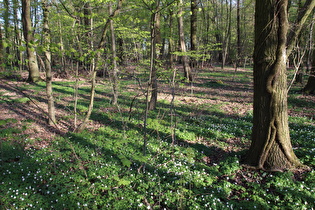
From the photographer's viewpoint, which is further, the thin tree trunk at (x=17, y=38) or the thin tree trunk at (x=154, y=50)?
the thin tree trunk at (x=154, y=50)

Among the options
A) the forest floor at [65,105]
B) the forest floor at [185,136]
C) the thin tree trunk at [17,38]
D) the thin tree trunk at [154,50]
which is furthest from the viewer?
the forest floor at [65,105]

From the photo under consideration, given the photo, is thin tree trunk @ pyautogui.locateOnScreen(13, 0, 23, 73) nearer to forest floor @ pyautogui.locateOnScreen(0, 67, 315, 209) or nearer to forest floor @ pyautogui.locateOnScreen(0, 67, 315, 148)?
forest floor @ pyautogui.locateOnScreen(0, 67, 315, 209)

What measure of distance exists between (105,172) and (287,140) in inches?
183

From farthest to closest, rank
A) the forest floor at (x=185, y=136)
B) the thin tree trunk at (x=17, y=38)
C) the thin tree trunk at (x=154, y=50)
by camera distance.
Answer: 1. the thin tree trunk at (x=154, y=50)
2. the forest floor at (x=185, y=136)
3. the thin tree trunk at (x=17, y=38)

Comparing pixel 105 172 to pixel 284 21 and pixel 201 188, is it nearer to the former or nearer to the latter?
pixel 201 188

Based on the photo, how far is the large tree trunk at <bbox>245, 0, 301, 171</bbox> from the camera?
424 centimetres

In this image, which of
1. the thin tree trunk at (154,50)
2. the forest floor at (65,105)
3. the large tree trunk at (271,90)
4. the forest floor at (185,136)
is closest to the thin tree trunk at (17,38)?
the forest floor at (185,136)

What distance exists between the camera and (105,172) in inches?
190

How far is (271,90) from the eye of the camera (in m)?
4.40

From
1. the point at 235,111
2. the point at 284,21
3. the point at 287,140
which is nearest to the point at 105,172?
the point at 287,140

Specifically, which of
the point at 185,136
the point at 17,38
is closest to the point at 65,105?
the point at 185,136

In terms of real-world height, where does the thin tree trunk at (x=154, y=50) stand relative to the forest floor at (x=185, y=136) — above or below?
above

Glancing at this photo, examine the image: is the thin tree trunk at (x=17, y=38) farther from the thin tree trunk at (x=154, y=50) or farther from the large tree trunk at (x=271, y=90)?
the large tree trunk at (x=271, y=90)

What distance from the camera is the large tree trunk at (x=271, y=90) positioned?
13.9 feet
